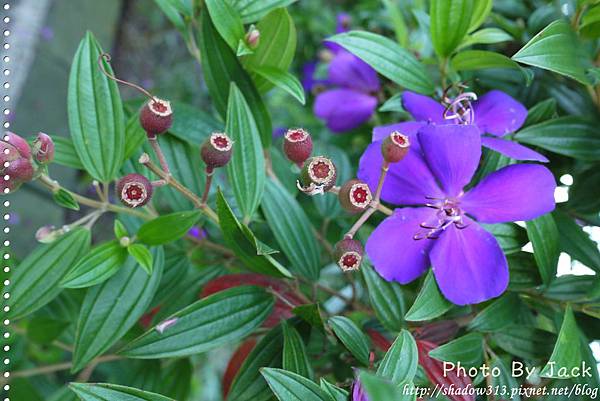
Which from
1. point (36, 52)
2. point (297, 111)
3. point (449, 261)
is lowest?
point (449, 261)

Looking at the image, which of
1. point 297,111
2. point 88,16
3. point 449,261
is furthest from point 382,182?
point 88,16

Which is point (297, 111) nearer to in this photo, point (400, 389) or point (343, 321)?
point (343, 321)

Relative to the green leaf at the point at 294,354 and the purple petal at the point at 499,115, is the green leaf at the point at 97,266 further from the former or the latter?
the purple petal at the point at 499,115

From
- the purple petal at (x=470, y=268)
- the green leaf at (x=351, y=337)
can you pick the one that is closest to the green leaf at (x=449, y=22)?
the purple petal at (x=470, y=268)

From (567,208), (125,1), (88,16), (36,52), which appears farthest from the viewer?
(125,1)

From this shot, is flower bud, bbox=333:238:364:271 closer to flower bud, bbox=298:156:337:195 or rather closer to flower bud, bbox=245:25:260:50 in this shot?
flower bud, bbox=298:156:337:195

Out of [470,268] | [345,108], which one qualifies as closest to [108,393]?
[470,268]

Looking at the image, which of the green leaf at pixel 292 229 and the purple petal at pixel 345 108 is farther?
the purple petal at pixel 345 108
